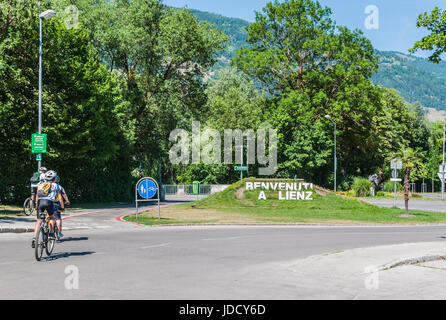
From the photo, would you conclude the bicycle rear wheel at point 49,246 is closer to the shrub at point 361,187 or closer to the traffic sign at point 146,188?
the traffic sign at point 146,188

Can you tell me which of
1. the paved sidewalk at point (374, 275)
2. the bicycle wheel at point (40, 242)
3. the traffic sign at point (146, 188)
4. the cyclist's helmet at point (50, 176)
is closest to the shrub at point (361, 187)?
the traffic sign at point (146, 188)

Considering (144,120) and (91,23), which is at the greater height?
(91,23)

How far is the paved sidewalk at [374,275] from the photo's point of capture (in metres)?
8.27

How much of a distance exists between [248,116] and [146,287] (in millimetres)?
62792

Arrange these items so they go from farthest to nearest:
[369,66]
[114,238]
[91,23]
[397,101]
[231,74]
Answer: [231,74] < [397,101] < [369,66] < [91,23] < [114,238]

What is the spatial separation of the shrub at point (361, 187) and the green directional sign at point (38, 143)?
47.7 meters

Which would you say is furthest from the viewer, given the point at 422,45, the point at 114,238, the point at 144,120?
the point at 144,120

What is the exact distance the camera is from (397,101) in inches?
3329

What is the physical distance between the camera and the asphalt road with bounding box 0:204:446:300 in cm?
834

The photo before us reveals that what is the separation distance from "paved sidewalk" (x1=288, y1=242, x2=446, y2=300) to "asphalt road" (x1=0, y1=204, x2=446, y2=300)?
11.2 inches

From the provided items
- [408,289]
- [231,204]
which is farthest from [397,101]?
[408,289]

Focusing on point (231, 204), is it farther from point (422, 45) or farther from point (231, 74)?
point (231, 74)

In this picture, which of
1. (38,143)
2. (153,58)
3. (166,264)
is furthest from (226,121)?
(166,264)

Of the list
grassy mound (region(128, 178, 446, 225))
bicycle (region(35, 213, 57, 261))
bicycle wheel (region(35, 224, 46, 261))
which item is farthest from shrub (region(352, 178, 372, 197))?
bicycle wheel (region(35, 224, 46, 261))
